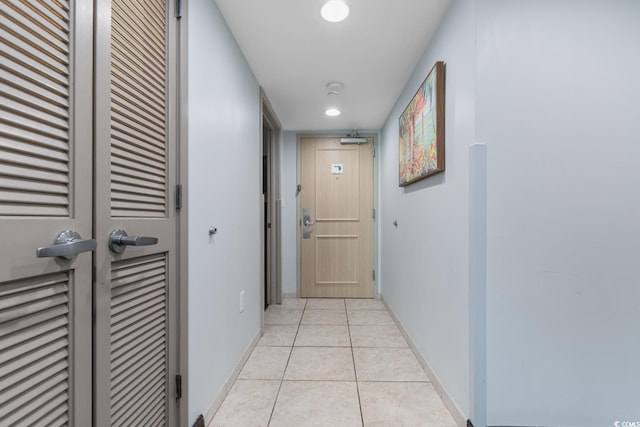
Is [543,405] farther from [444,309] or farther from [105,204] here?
[105,204]

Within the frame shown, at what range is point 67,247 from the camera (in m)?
0.66

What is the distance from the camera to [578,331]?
4.35 ft

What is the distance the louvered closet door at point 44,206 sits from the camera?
0.60m

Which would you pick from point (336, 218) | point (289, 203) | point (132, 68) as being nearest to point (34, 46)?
point (132, 68)

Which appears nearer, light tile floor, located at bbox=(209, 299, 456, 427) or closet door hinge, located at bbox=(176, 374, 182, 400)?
closet door hinge, located at bbox=(176, 374, 182, 400)

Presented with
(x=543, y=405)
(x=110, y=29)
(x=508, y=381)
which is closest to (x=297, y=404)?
(x=508, y=381)

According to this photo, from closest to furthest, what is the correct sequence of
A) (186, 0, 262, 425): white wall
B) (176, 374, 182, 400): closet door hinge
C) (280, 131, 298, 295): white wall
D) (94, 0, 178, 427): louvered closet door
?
(94, 0, 178, 427): louvered closet door
(176, 374, 182, 400): closet door hinge
(186, 0, 262, 425): white wall
(280, 131, 298, 295): white wall

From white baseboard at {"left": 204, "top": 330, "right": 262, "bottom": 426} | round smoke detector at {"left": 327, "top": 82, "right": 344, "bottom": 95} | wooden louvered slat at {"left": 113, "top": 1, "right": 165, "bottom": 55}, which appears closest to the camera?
wooden louvered slat at {"left": 113, "top": 1, "right": 165, "bottom": 55}

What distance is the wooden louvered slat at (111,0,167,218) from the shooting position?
913 millimetres

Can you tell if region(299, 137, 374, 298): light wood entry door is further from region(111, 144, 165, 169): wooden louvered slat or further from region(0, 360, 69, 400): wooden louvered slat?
region(0, 360, 69, 400): wooden louvered slat

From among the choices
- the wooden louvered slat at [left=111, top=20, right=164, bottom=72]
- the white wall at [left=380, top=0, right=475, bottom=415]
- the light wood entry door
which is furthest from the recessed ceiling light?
the light wood entry door

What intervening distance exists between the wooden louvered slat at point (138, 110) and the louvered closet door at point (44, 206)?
14cm

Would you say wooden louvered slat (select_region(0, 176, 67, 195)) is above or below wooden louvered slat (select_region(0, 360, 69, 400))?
above

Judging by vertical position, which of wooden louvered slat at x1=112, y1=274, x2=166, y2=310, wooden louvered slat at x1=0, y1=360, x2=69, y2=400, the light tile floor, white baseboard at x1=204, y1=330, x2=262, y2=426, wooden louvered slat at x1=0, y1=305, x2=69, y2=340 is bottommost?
the light tile floor
